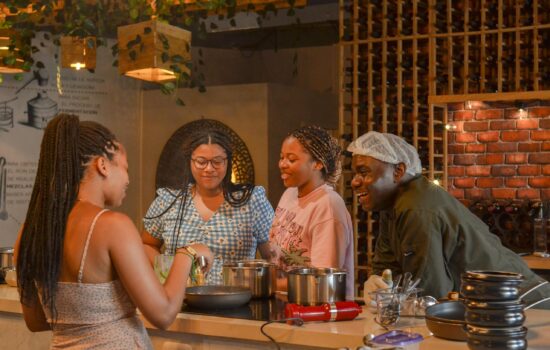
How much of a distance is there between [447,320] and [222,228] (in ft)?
5.05

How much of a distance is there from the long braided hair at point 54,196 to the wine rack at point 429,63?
405 centimetres

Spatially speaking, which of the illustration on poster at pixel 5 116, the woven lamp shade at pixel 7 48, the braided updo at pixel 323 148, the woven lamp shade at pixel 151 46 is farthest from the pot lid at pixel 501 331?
the illustration on poster at pixel 5 116

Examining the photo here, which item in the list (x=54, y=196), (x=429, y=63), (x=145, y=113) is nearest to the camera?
(x=54, y=196)

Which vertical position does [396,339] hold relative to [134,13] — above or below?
below

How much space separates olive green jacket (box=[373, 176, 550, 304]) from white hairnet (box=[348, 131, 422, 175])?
173 mm

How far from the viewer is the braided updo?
3.85 meters

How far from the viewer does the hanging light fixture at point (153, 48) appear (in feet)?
12.7

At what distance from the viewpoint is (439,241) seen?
10.3ft

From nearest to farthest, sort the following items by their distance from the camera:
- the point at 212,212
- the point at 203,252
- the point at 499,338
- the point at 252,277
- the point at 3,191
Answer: the point at 499,338 → the point at 203,252 → the point at 252,277 → the point at 212,212 → the point at 3,191

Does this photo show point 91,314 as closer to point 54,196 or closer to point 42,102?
point 54,196

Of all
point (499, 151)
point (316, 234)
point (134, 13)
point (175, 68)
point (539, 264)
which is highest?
point (134, 13)

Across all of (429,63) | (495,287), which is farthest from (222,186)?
(429,63)

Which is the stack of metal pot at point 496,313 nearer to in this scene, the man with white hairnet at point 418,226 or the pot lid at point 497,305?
the pot lid at point 497,305

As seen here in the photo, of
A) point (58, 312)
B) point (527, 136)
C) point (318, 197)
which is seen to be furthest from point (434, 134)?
point (58, 312)
